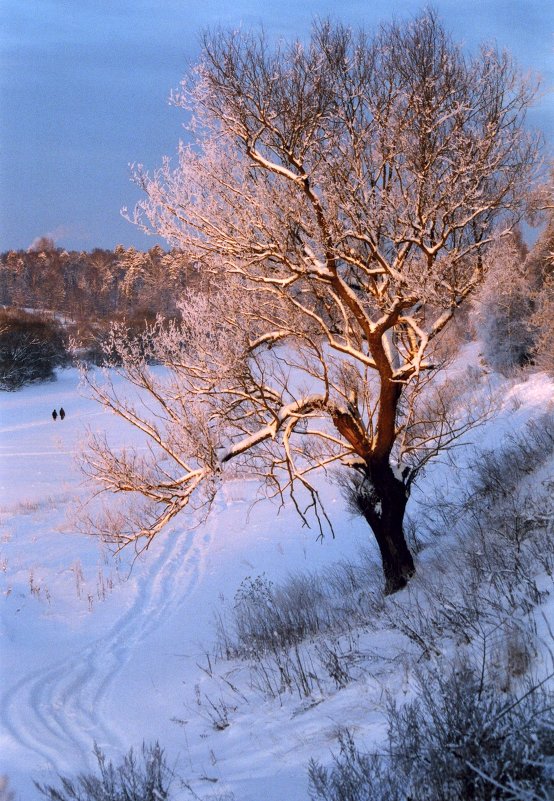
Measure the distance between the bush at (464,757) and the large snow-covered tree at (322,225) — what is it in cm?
362

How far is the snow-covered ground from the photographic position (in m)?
3.91

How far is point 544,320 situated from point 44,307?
2180 inches

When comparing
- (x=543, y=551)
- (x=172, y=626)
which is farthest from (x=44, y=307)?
(x=543, y=551)

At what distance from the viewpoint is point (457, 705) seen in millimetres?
2584

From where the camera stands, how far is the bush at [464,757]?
2258 mm

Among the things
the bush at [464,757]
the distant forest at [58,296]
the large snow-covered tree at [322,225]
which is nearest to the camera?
the bush at [464,757]

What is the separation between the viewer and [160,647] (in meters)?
8.14

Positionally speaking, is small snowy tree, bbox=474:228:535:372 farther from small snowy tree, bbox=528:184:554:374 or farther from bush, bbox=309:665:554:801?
bush, bbox=309:665:554:801

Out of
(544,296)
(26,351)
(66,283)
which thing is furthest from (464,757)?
(66,283)

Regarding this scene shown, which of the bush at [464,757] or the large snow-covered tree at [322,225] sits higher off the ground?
the large snow-covered tree at [322,225]

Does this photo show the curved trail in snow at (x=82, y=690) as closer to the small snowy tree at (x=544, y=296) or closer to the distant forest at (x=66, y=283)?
the small snowy tree at (x=544, y=296)

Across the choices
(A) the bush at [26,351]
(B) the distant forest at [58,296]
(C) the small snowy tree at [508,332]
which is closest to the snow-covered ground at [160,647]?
(C) the small snowy tree at [508,332]

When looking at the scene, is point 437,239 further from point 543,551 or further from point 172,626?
point 172,626

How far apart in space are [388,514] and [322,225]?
3.36 metres
